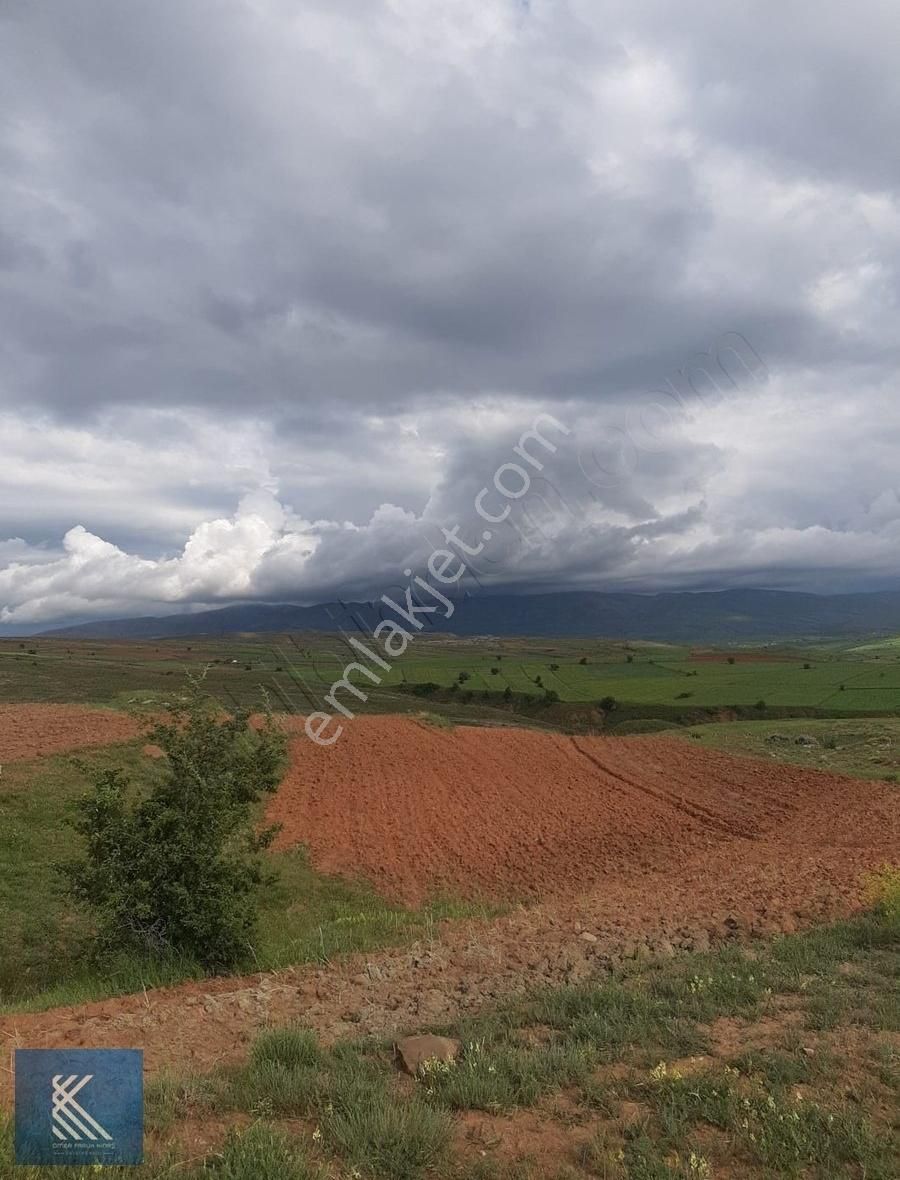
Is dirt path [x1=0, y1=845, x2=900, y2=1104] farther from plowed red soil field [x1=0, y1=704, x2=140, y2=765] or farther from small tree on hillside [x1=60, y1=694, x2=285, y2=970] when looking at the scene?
plowed red soil field [x1=0, y1=704, x2=140, y2=765]

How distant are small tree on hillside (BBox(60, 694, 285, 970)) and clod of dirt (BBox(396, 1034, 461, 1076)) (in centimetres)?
457

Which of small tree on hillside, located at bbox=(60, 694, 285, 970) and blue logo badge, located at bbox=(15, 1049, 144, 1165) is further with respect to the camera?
small tree on hillside, located at bbox=(60, 694, 285, 970)

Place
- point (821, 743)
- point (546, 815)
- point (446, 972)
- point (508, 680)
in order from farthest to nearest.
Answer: point (508, 680), point (821, 743), point (546, 815), point (446, 972)

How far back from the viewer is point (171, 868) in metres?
9.60

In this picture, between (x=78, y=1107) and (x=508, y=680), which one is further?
(x=508, y=680)

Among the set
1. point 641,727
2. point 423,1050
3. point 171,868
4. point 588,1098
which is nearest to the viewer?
point 588,1098

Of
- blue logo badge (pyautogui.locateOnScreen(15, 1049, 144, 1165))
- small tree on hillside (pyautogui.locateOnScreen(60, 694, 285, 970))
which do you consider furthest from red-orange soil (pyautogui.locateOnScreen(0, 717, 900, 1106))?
small tree on hillside (pyautogui.locateOnScreen(60, 694, 285, 970))

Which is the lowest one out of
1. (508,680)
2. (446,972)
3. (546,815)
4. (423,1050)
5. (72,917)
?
(508,680)

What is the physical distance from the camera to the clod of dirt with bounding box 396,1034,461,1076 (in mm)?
5488

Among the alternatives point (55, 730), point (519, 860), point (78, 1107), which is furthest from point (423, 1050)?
point (55, 730)

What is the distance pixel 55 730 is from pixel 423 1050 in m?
20.3

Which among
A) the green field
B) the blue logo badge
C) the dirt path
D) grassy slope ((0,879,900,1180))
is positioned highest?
the blue logo badge

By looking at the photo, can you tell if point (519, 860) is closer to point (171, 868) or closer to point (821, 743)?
point (171, 868)

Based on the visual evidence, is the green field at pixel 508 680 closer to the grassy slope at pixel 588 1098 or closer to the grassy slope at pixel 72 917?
the grassy slope at pixel 72 917
